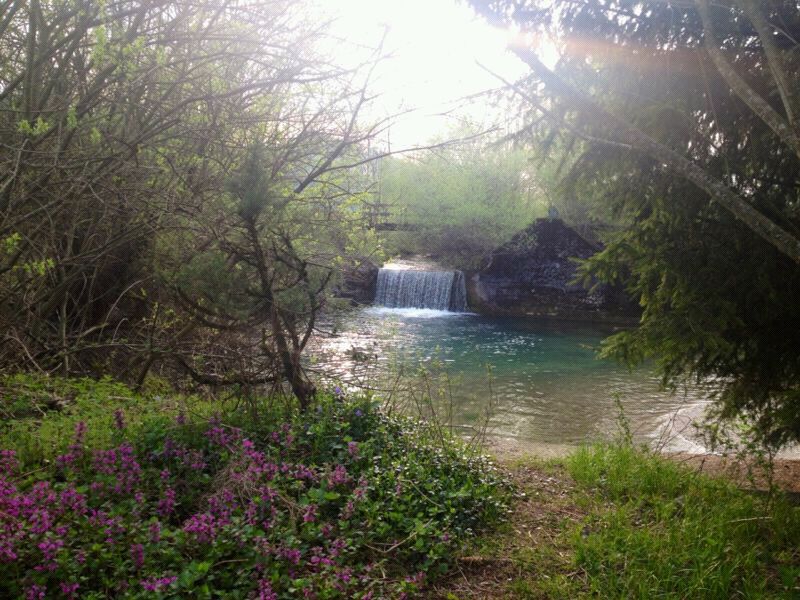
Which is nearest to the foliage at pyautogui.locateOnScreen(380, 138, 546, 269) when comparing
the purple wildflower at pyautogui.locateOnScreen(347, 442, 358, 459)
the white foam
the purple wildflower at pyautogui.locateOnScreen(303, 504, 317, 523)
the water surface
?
the white foam

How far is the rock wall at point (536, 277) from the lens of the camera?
20422mm

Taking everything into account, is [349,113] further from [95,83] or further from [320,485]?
[320,485]

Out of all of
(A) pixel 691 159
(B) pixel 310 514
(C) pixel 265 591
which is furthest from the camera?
(A) pixel 691 159

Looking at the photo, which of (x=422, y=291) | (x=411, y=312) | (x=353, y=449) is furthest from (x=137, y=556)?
(x=422, y=291)

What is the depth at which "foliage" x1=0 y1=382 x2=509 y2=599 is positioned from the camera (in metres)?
2.60

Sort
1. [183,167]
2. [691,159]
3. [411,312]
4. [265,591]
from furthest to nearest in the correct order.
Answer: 1. [411,312]
2. [183,167]
3. [691,159]
4. [265,591]

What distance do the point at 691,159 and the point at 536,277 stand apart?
17.0m

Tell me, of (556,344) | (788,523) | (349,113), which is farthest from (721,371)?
(556,344)

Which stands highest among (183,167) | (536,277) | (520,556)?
(183,167)

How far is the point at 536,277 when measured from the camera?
20.8 metres

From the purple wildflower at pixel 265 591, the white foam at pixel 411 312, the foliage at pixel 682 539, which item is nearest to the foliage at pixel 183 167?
the purple wildflower at pixel 265 591

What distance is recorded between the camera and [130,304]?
7.17m

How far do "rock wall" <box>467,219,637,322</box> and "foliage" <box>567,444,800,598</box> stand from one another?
16497 millimetres

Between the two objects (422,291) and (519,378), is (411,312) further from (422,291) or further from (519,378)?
(519,378)
